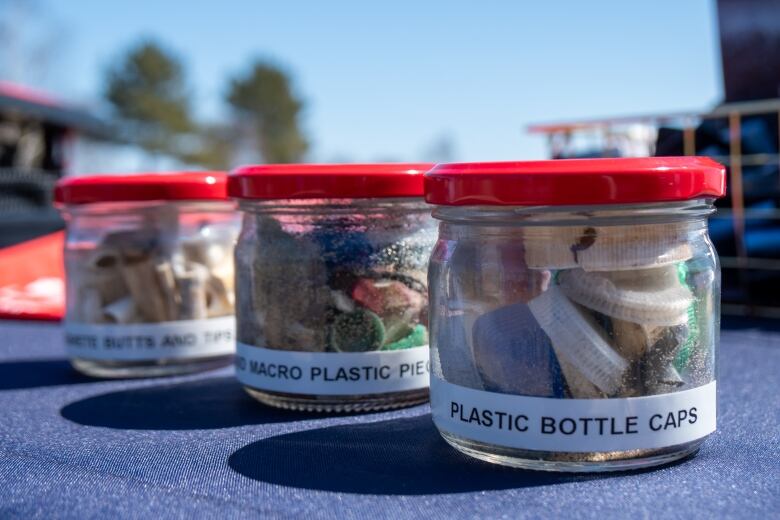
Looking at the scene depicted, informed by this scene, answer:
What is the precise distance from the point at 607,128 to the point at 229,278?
567 millimetres

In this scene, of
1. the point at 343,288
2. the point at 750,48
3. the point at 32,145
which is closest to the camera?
the point at 343,288

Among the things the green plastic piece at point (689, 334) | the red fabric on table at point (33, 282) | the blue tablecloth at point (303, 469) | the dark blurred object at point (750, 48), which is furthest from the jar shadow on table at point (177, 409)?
the dark blurred object at point (750, 48)

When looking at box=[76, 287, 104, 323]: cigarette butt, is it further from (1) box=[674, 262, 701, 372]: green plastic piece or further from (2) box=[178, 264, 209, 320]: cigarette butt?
(1) box=[674, 262, 701, 372]: green plastic piece

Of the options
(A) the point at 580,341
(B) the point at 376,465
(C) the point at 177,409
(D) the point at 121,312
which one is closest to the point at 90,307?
(D) the point at 121,312

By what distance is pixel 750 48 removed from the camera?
1.07 metres

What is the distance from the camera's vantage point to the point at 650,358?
1.62ft

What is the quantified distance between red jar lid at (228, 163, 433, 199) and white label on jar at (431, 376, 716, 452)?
19cm

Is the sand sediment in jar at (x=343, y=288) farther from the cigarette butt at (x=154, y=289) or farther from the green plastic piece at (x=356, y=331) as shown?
the cigarette butt at (x=154, y=289)

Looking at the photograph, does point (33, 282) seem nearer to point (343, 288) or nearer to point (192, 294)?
point (192, 294)

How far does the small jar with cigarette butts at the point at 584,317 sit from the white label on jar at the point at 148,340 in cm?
35

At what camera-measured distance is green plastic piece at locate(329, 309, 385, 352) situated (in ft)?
2.12

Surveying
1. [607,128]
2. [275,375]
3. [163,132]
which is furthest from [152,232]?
[163,132]

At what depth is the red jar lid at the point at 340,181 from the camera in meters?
0.64

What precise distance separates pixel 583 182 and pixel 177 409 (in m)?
0.37
